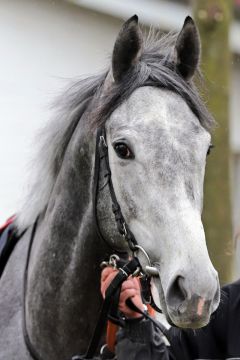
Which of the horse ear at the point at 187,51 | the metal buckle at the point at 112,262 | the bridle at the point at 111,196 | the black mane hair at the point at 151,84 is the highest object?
the horse ear at the point at 187,51

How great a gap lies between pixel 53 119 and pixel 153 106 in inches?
25.3

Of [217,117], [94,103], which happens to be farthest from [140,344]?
[217,117]

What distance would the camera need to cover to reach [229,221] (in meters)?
5.80

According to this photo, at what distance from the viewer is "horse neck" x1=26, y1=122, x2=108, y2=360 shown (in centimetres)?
337

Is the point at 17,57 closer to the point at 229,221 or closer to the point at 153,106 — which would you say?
the point at 229,221

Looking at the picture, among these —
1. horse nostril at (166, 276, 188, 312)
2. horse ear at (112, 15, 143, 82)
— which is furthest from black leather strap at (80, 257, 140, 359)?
horse ear at (112, 15, 143, 82)

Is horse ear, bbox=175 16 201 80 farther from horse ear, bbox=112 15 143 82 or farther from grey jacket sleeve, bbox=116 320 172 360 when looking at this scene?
grey jacket sleeve, bbox=116 320 172 360

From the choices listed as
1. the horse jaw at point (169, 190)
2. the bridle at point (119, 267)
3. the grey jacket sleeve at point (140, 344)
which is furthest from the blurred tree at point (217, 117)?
the horse jaw at point (169, 190)

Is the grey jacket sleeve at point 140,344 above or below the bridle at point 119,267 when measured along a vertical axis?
below

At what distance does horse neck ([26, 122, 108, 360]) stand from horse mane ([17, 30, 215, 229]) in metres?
0.11

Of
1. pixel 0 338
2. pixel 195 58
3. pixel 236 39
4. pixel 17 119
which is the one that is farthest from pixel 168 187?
pixel 236 39

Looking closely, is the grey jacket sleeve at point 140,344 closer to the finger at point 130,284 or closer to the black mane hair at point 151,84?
the finger at point 130,284

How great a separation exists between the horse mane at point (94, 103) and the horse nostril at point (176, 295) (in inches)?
29.1

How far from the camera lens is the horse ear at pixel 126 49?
3205mm
